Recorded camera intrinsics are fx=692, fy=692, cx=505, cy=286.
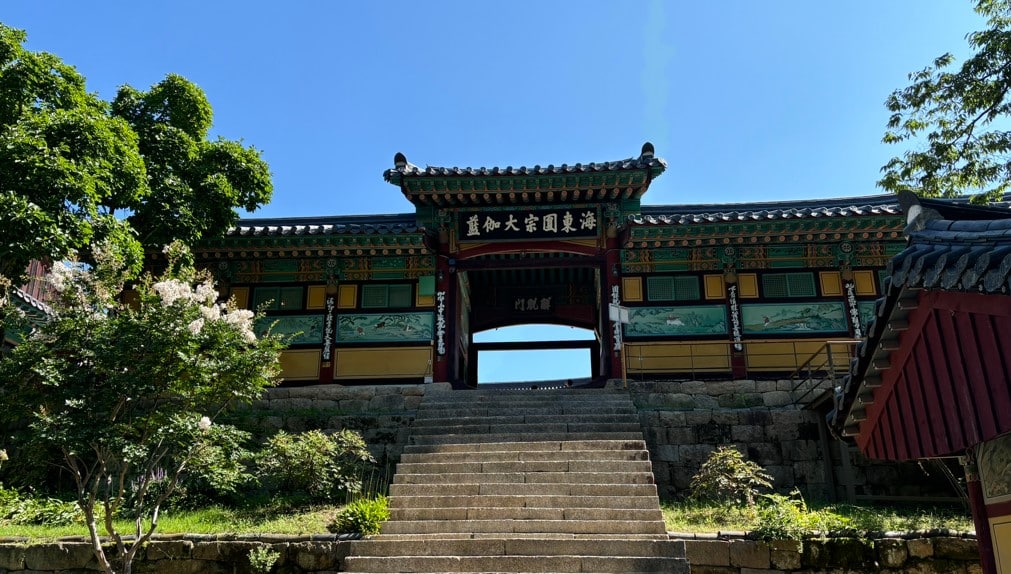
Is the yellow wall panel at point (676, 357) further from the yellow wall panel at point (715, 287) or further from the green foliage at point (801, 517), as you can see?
the green foliage at point (801, 517)

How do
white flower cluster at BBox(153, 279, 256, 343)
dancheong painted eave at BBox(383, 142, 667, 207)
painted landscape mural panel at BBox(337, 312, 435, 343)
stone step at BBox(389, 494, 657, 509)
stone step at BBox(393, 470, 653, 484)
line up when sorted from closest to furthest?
white flower cluster at BBox(153, 279, 256, 343), stone step at BBox(389, 494, 657, 509), stone step at BBox(393, 470, 653, 484), dancheong painted eave at BBox(383, 142, 667, 207), painted landscape mural panel at BBox(337, 312, 435, 343)

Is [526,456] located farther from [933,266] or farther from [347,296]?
[933,266]

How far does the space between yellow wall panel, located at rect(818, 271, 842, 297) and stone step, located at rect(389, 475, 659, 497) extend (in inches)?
314

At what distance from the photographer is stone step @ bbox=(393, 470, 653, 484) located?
990 cm

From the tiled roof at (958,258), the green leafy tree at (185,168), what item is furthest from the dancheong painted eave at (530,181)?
the tiled roof at (958,258)

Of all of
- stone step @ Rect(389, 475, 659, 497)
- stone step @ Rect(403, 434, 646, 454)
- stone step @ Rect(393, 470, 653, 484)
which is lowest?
stone step @ Rect(389, 475, 659, 497)

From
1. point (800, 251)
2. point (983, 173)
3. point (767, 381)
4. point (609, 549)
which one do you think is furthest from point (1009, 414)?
point (800, 251)

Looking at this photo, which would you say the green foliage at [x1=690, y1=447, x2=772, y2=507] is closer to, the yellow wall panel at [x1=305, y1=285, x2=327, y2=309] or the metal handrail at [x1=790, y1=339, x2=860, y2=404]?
the metal handrail at [x1=790, y1=339, x2=860, y2=404]

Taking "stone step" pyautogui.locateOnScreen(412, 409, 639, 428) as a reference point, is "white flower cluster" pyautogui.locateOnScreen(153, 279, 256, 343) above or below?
above

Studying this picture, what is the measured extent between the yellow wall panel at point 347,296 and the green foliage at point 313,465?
5.20 metres

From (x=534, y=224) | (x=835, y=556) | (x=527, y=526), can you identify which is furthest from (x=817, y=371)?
(x=527, y=526)

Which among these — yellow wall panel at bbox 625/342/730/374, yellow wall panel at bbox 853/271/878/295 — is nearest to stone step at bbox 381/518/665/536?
yellow wall panel at bbox 625/342/730/374

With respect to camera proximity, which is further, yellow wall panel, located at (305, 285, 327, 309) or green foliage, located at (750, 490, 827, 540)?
yellow wall panel, located at (305, 285, 327, 309)

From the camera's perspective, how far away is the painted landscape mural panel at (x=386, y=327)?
1554 centimetres
